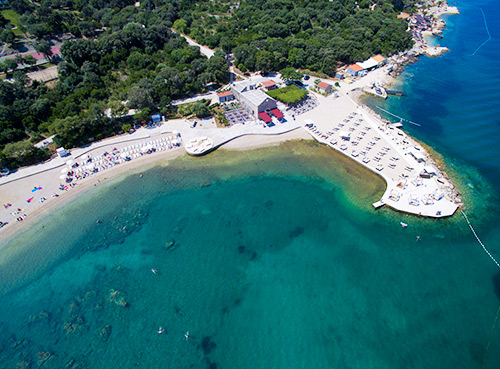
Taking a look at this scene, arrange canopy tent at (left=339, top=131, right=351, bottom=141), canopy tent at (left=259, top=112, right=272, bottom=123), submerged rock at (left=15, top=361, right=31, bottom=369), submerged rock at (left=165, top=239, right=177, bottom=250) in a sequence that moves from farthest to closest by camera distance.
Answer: canopy tent at (left=259, top=112, right=272, bottom=123)
canopy tent at (left=339, top=131, right=351, bottom=141)
submerged rock at (left=165, top=239, right=177, bottom=250)
submerged rock at (left=15, top=361, right=31, bottom=369)

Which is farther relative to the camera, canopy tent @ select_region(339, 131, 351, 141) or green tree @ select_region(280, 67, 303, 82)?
green tree @ select_region(280, 67, 303, 82)

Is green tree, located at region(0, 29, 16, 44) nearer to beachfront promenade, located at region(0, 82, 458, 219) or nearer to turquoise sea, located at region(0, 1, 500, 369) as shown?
beachfront promenade, located at region(0, 82, 458, 219)

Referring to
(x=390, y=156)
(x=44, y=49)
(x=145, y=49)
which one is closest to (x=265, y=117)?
(x=390, y=156)

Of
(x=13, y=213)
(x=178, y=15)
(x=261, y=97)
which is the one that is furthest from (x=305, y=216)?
(x=178, y=15)

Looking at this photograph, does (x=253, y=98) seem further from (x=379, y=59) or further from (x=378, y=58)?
(x=378, y=58)

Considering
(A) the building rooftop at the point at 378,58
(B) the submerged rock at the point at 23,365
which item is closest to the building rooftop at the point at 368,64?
(A) the building rooftop at the point at 378,58

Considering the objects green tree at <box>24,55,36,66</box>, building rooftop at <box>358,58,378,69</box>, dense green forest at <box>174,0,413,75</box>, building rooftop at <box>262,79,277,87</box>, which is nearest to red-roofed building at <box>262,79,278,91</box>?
building rooftop at <box>262,79,277,87</box>

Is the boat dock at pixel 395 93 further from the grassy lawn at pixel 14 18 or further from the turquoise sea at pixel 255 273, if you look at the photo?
the grassy lawn at pixel 14 18
